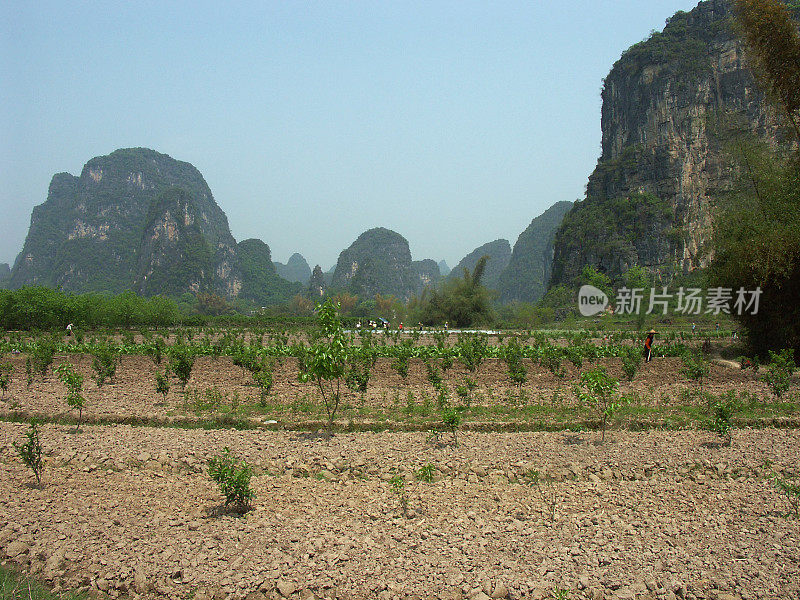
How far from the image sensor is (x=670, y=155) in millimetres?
71312

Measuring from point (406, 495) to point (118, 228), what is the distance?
5704 inches

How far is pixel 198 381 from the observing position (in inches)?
544

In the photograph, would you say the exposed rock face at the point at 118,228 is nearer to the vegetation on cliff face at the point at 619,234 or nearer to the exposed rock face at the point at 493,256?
the vegetation on cliff face at the point at 619,234

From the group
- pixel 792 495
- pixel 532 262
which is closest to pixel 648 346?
pixel 792 495

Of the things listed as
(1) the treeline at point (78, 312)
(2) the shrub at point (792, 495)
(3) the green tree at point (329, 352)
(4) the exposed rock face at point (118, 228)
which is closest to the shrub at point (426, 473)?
(3) the green tree at point (329, 352)

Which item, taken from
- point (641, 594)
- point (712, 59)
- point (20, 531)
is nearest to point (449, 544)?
point (641, 594)

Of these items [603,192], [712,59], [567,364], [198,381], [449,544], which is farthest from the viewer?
[603,192]

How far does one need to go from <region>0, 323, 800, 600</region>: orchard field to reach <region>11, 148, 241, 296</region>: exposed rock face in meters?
100

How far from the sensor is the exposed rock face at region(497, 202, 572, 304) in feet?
380

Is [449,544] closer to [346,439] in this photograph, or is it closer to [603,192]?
[346,439]

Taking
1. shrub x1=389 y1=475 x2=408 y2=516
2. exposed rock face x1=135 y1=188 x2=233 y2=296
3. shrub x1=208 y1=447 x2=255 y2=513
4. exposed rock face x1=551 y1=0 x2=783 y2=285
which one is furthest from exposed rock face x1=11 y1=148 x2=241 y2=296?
shrub x1=389 y1=475 x2=408 y2=516

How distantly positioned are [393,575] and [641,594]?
6.92ft

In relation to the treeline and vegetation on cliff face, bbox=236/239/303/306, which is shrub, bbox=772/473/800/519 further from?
vegetation on cliff face, bbox=236/239/303/306

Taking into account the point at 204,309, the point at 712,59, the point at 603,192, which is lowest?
the point at 204,309
